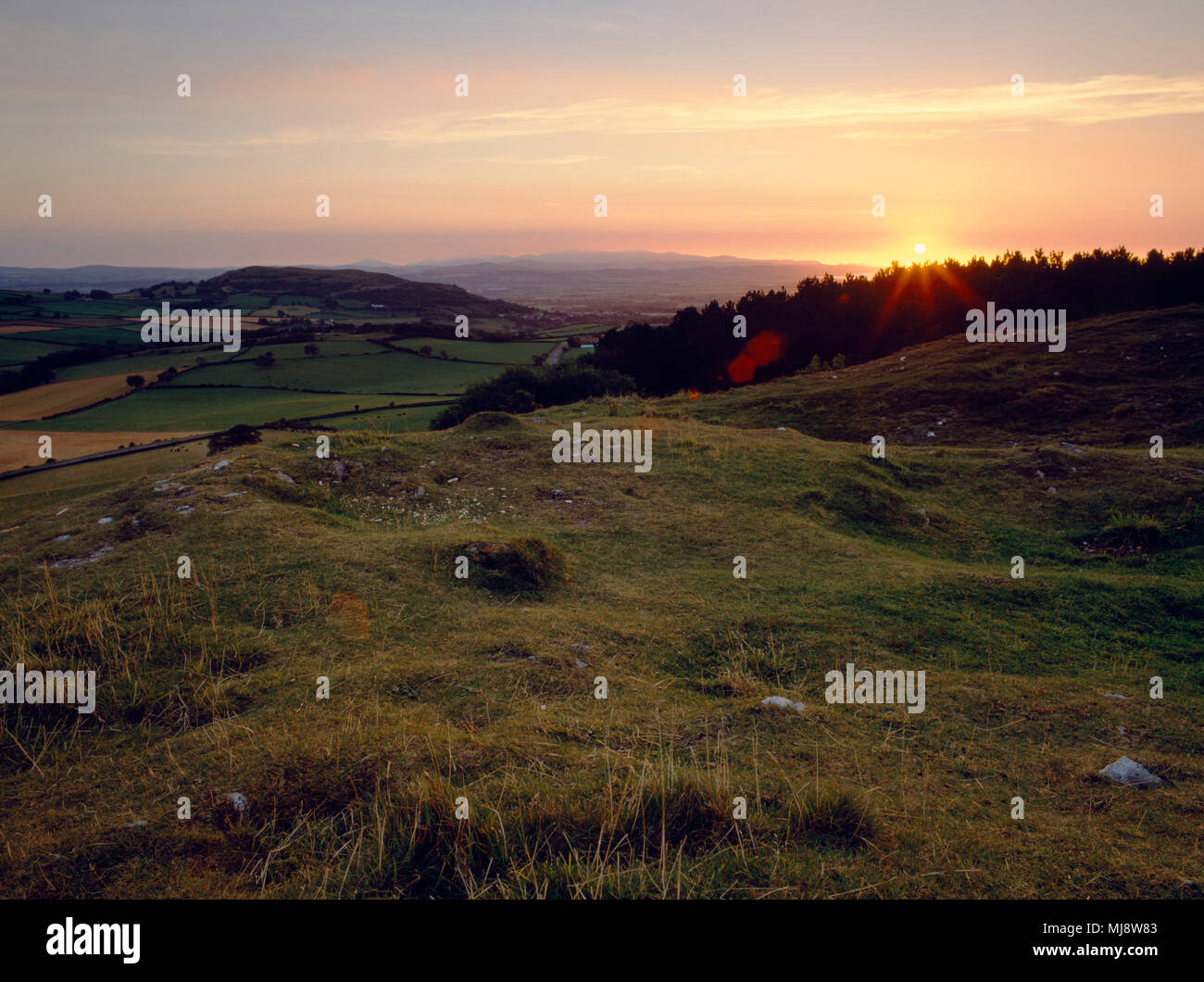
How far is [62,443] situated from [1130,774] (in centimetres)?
3917

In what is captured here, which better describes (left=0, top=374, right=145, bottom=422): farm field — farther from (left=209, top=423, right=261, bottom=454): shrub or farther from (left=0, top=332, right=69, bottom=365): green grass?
(left=209, top=423, right=261, bottom=454): shrub

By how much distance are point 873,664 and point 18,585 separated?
9.63m

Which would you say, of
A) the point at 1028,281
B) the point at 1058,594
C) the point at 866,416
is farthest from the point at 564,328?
the point at 1058,594

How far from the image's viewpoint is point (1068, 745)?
5121 mm

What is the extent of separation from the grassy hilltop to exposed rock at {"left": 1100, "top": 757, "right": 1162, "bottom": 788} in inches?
5.9

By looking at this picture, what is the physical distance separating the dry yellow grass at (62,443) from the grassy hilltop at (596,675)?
20970 millimetres

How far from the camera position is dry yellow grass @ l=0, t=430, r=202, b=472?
86.1ft

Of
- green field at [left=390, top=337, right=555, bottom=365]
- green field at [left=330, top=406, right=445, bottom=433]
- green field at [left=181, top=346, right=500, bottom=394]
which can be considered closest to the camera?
green field at [left=330, top=406, right=445, bottom=433]

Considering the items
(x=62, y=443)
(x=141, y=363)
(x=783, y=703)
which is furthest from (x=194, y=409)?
(x=783, y=703)

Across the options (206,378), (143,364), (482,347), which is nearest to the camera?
(206,378)

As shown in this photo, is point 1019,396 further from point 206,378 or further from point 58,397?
point 58,397

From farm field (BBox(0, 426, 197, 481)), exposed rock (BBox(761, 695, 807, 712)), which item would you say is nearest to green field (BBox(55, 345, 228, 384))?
farm field (BBox(0, 426, 197, 481))

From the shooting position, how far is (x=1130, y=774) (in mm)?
4555
